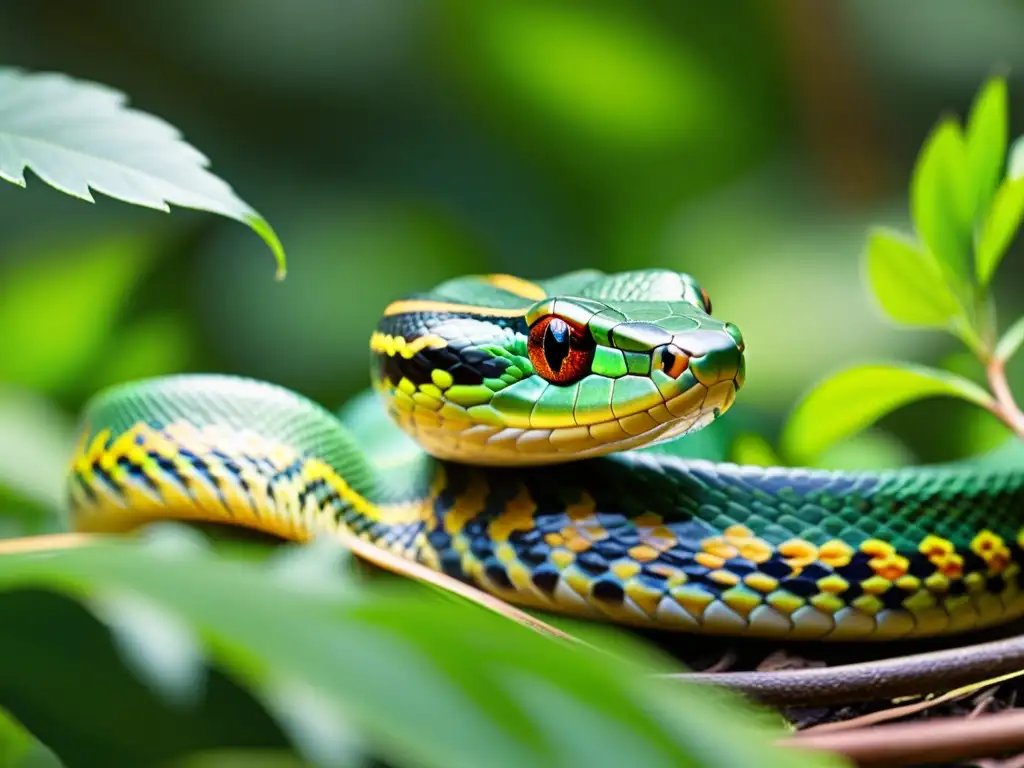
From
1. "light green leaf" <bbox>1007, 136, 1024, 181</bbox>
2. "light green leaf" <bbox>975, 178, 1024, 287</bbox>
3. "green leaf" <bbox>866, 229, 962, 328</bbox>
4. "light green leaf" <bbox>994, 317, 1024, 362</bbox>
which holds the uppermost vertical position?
"light green leaf" <bbox>1007, 136, 1024, 181</bbox>

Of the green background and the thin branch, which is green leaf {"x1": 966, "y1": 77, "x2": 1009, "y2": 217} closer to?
the thin branch

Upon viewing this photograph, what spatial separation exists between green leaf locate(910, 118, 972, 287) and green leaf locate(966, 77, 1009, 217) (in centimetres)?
2

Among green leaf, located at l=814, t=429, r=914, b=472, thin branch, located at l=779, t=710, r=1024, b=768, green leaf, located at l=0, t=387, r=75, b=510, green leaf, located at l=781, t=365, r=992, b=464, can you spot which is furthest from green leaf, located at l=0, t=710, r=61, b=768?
green leaf, located at l=814, t=429, r=914, b=472

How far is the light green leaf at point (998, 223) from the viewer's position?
122 cm

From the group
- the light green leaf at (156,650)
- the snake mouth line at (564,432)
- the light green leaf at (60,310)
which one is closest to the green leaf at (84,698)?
the light green leaf at (156,650)

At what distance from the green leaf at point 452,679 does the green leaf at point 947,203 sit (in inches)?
43.1

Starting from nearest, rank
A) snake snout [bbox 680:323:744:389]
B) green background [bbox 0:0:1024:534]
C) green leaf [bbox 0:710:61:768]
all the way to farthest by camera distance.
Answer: green leaf [bbox 0:710:61:768]
snake snout [bbox 680:323:744:389]
green background [bbox 0:0:1024:534]

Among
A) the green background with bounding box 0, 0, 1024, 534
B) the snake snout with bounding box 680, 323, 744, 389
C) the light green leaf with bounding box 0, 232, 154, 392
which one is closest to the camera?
the snake snout with bounding box 680, 323, 744, 389

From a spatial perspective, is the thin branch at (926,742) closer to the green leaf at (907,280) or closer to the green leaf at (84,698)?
the green leaf at (84,698)

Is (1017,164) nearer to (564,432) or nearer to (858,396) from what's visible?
(858,396)

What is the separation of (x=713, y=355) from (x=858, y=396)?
0.43m

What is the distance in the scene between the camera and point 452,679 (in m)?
0.40

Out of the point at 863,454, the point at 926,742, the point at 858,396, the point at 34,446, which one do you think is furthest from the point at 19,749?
the point at 863,454

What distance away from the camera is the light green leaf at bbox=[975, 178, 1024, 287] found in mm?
1221
